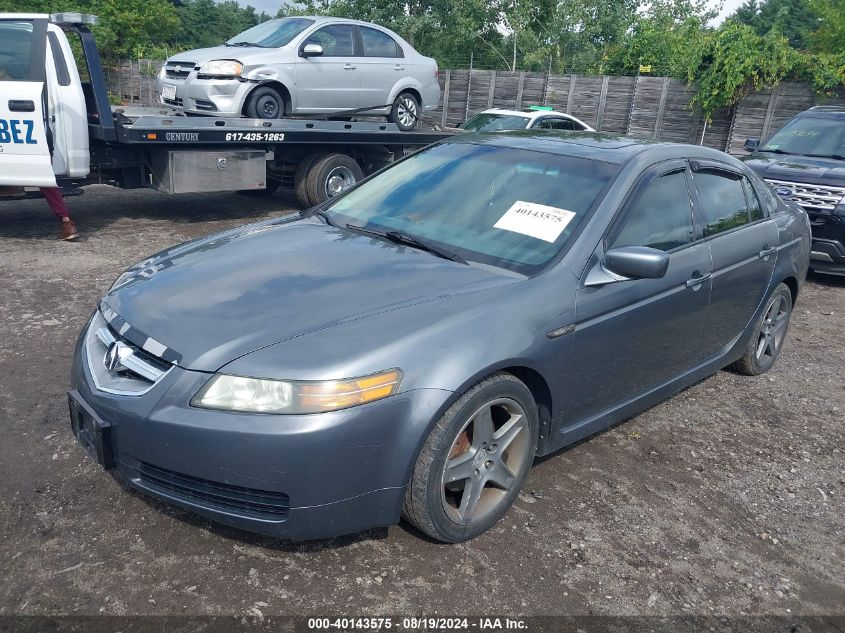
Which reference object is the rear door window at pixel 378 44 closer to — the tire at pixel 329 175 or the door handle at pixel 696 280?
the tire at pixel 329 175

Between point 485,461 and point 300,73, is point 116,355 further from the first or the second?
point 300,73

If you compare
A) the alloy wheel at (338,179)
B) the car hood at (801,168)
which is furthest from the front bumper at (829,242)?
the alloy wheel at (338,179)

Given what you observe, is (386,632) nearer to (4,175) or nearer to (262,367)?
(262,367)

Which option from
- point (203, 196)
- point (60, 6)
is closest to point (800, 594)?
point (203, 196)

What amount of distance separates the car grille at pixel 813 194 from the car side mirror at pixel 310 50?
5.84 metres

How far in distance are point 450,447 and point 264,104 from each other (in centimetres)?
771

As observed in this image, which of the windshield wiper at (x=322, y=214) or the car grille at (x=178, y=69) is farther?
the car grille at (x=178, y=69)

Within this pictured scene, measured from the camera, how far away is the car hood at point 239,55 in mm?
9055

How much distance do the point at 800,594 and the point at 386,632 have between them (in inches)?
65.6

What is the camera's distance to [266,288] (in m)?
3.05

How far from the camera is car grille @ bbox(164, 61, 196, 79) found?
9.23 meters

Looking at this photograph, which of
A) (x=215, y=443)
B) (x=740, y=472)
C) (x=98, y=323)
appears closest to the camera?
(x=215, y=443)

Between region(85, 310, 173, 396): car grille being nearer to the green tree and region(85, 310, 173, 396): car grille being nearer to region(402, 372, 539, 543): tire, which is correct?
region(402, 372, 539, 543): tire

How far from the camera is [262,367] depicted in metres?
2.54
